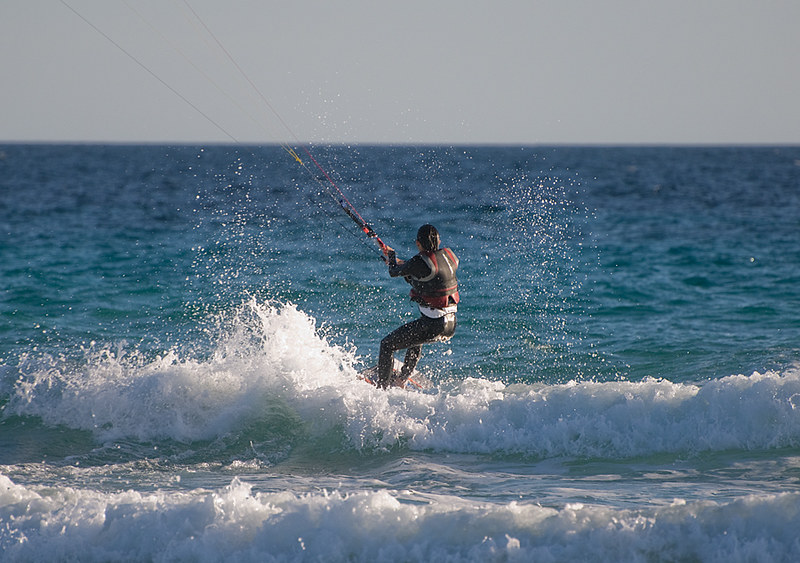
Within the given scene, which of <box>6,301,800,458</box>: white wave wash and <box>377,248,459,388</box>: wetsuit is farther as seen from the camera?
<box>377,248,459,388</box>: wetsuit

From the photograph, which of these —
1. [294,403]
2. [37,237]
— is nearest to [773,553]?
[294,403]

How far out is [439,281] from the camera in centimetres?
769

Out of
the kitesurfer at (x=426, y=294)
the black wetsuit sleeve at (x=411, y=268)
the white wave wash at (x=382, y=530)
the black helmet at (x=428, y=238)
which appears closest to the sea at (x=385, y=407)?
the white wave wash at (x=382, y=530)

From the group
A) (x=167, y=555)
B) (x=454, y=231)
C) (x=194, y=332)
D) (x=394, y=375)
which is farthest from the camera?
(x=454, y=231)

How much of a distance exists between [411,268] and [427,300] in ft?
1.54

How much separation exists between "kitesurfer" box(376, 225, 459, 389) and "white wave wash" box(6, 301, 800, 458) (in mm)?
424

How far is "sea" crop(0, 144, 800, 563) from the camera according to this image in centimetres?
529

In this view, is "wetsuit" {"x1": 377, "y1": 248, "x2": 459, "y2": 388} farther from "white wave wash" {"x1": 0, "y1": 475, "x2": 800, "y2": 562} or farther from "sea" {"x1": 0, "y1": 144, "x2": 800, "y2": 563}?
"white wave wash" {"x1": 0, "y1": 475, "x2": 800, "y2": 562}

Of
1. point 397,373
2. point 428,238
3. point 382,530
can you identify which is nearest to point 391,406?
point 397,373

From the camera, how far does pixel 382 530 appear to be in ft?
17.3

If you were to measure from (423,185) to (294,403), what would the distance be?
2878 cm

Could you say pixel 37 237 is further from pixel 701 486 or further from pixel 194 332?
pixel 701 486

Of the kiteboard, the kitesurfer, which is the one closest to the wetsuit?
the kitesurfer

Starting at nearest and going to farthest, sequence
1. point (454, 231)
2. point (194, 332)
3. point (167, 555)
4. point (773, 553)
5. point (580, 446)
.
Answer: point (773, 553) → point (167, 555) → point (580, 446) → point (194, 332) → point (454, 231)
